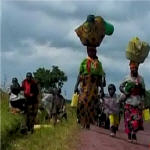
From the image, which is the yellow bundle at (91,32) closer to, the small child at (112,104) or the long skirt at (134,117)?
the long skirt at (134,117)

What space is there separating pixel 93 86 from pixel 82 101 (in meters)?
0.42

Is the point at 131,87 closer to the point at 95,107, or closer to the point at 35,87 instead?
the point at 95,107

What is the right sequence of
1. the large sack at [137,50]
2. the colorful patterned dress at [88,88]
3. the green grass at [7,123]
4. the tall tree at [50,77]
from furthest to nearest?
1. the tall tree at [50,77]
2. the green grass at [7,123]
3. the large sack at [137,50]
4. the colorful patterned dress at [88,88]

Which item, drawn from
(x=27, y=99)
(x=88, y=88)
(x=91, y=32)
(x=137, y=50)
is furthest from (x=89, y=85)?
(x=27, y=99)

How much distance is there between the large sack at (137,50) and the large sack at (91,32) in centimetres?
67

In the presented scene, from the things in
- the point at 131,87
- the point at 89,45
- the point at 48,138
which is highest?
the point at 89,45

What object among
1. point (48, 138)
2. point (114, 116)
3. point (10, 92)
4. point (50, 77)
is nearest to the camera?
point (48, 138)

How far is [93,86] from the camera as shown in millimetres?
14281

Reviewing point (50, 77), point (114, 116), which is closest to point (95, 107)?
point (114, 116)

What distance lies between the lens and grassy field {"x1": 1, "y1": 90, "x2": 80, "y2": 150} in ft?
40.9

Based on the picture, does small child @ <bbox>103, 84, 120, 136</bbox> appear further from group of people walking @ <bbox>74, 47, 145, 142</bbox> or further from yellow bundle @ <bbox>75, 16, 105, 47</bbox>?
yellow bundle @ <bbox>75, 16, 105, 47</bbox>

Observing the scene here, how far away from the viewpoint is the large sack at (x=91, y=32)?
14.1 metres

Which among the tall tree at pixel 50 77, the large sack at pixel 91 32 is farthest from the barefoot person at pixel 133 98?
the tall tree at pixel 50 77

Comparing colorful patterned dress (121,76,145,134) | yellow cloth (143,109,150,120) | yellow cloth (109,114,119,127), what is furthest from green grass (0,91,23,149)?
yellow cloth (143,109,150,120)
